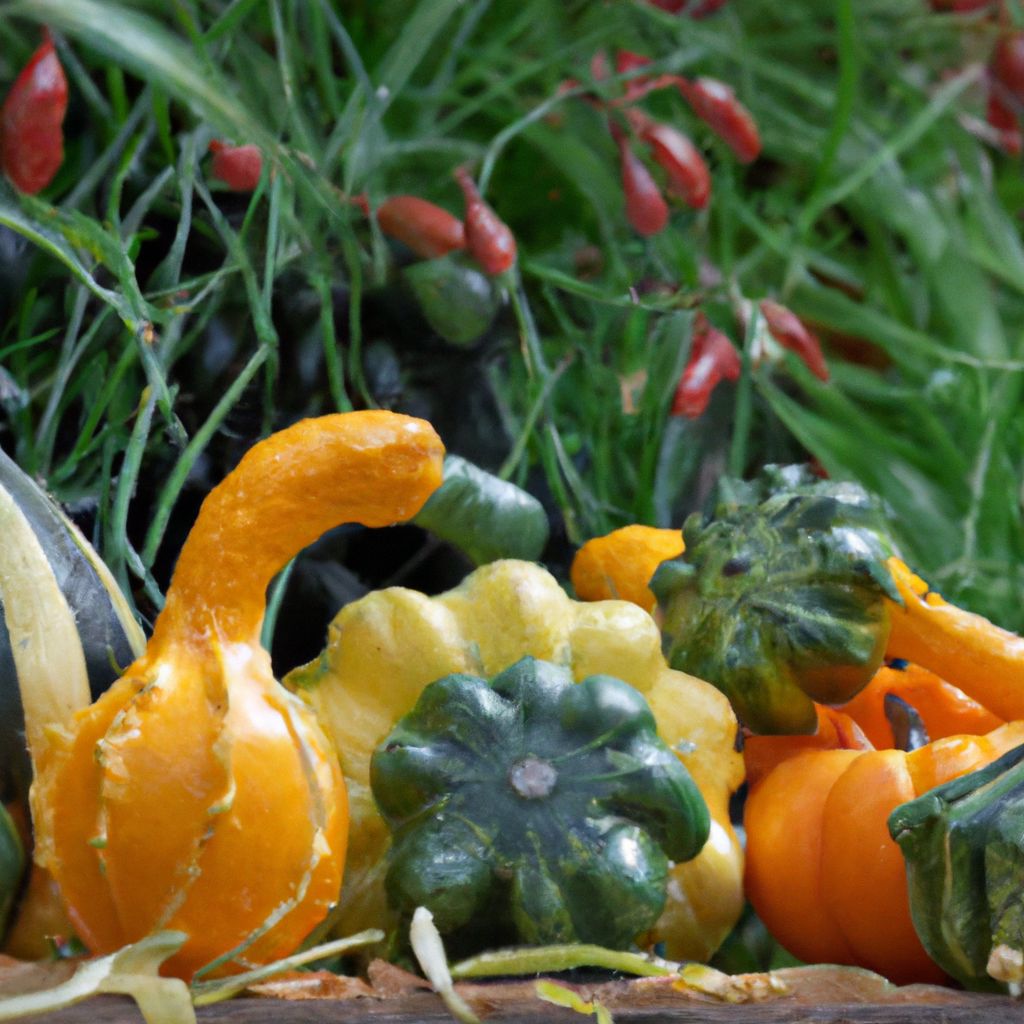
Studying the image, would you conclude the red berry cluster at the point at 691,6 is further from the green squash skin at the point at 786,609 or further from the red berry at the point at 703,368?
the green squash skin at the point at 786,609

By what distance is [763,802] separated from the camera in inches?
32.6

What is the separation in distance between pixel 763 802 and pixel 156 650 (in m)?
0.41

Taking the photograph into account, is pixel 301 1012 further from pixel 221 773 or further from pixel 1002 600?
pixel 1002 600

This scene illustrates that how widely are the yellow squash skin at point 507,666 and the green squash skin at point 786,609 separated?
3 centimetres

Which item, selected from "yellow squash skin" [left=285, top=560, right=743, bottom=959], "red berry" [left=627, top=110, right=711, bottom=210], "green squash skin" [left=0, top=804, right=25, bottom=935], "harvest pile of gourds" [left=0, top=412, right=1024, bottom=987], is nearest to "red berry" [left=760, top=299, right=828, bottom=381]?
"red berry" [left=627, top=110, right=711, bottom=210]

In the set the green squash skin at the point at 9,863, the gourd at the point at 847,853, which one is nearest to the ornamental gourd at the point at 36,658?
the green squash skin at the point at 9,863

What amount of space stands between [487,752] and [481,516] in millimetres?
319

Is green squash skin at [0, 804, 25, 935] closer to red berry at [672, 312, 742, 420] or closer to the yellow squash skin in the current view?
the yellow squash skin

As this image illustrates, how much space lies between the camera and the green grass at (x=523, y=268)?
1.00 m

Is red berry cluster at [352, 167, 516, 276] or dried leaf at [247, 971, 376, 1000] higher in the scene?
red berry cluster at [352, 167, 516, 276]

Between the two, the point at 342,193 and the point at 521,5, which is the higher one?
the point at 521,5

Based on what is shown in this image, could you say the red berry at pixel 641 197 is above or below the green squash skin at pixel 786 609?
above

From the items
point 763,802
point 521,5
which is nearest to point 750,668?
point 763,802

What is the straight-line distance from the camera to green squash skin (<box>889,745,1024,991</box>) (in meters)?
0.66
